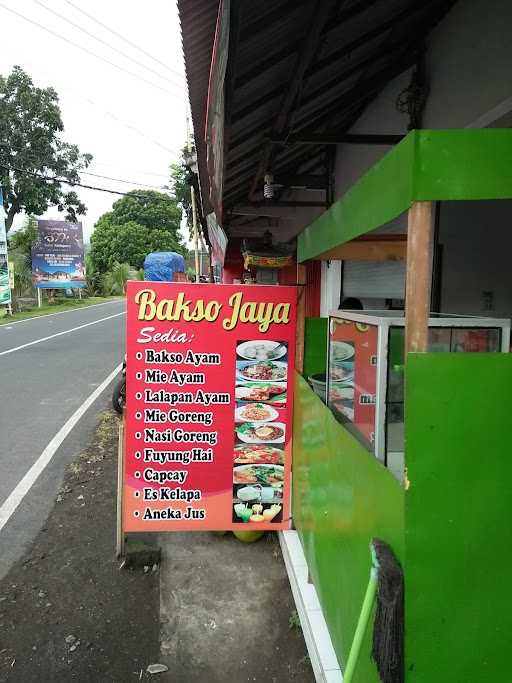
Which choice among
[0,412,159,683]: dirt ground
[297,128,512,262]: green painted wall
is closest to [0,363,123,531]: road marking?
[0,412,159,683]: dirt ground

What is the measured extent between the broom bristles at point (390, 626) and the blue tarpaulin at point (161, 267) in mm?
11768

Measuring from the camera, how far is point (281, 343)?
10.9ft

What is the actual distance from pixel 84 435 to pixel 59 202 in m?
27.3

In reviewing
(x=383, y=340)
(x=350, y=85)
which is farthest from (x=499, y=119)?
(x=350, y=85)

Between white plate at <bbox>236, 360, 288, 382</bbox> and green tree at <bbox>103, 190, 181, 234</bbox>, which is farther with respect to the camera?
green tree at <bbox>103, 190, 181, 234</bbox>

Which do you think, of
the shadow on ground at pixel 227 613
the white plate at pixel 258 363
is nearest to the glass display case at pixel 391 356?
the white plate at pixel 258 363

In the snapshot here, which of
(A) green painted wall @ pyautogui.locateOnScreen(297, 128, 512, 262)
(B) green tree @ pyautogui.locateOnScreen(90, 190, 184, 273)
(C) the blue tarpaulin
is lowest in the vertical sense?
(A) green painted wall @ pyautogui.locateOnScreen(297, 128, 512, 262)

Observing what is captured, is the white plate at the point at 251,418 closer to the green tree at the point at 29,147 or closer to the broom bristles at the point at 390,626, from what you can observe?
the broom bristles at the point at 390,626

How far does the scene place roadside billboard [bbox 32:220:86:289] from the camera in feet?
103

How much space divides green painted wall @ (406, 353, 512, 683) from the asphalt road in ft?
10.1

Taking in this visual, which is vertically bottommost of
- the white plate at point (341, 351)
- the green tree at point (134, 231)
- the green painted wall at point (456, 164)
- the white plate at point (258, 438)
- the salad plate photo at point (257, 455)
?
the salad plate photo at point (257, 455)

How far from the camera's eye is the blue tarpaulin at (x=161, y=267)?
12.9 metres

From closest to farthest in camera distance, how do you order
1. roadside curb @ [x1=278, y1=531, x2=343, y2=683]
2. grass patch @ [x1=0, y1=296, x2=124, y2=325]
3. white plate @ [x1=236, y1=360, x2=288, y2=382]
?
roadside curb @ [x1=278, y1=531, x2=343, y2=683] → white plate @ [x1=236, y1=360, x2=288, y2=382] → grass patch @ [x1=0, y1=296, x2=124, y2=325]

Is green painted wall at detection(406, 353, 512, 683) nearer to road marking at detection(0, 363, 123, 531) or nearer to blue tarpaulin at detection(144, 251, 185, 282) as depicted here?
road marking at detection(0, 363, 123, 531)
